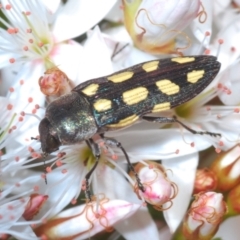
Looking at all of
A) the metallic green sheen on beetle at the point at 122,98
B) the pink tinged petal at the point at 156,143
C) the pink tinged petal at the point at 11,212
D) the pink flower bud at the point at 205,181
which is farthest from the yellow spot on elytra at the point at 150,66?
the pink tinged petal at the point at 11,212

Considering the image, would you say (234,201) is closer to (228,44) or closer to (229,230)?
(229,230)

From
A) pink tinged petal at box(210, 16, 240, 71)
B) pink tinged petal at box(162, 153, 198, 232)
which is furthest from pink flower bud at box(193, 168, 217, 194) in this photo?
pink tinged petal at box(210, 16, 240, 71)

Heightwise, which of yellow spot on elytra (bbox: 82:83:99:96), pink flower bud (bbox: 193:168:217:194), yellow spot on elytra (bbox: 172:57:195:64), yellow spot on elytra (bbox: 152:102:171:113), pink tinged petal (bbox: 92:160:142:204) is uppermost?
yellow spot on elytra (bbox: 82:83:99:96)

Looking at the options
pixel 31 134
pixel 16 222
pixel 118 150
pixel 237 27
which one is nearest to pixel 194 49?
pixel 237 27

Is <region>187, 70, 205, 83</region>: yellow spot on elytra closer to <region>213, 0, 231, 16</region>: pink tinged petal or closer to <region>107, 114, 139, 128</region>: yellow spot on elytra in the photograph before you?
<region>107, 114, 139, 128</region>: yellow spot on elytra

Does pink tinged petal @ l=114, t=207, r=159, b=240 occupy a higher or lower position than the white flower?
lower

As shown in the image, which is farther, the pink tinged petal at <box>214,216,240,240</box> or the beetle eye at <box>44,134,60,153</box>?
the pink tinged petal at <box>214,216,240,240</box>

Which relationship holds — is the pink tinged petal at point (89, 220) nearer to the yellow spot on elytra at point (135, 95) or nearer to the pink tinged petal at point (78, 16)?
the yellow spot on elytra at point (135, 95)
